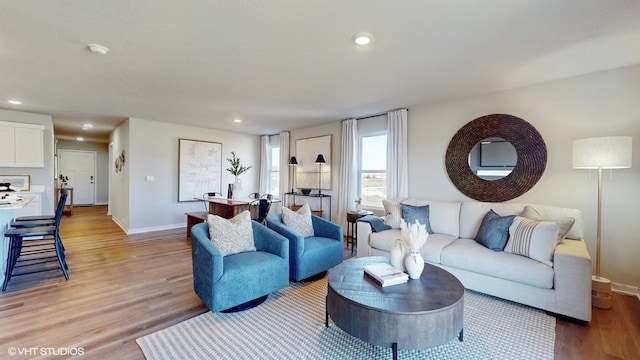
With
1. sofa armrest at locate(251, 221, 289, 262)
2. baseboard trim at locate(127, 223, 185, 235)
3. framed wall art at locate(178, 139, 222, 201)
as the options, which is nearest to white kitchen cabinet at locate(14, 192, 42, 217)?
baseboard trim at locate(127, 223, 185, 235)

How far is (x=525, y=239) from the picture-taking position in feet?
8.59

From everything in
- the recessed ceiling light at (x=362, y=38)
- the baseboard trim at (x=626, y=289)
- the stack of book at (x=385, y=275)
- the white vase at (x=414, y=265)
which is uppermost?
the recessed ceiling light at (x=362, y=38)

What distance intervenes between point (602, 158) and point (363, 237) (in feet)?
8.54

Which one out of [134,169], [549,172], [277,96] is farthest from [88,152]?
[549,172]

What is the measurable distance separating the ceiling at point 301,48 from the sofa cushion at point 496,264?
6.36ft

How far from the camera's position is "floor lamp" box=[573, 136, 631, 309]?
2.56 meters

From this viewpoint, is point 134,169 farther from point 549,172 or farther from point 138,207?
point 549,172

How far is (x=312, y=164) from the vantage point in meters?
6.06

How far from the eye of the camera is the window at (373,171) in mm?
4988

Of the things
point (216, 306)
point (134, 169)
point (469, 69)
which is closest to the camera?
point (216, 306)

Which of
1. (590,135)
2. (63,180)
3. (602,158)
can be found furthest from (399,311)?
(63,180)

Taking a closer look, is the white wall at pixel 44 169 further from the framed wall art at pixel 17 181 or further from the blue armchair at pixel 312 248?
the blue armchair at pixel 312 248

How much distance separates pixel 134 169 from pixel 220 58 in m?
4.17

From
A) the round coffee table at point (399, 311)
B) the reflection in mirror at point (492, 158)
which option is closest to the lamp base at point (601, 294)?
the reflection in mirror at point (492, 158)
